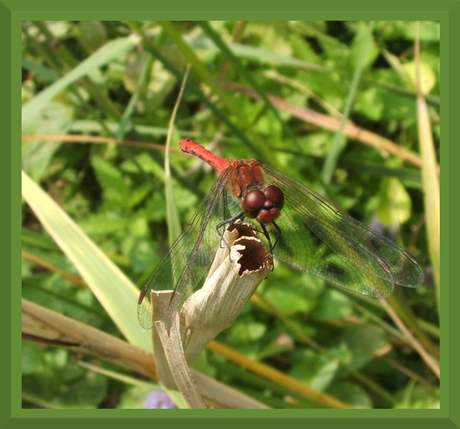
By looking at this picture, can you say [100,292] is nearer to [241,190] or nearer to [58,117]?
[241,190]

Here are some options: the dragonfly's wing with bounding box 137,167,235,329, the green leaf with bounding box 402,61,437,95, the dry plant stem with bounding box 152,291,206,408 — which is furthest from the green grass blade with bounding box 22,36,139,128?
the green leaf with bounding box 402,61,437,95

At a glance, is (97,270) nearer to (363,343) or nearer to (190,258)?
(190,258)

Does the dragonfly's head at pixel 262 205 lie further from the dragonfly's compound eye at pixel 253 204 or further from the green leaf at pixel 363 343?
the green leaf at pixel 363 343

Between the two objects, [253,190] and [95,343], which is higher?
[253,190]

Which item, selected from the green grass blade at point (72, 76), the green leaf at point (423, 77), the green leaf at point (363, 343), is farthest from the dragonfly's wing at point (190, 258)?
the green leaf at point (423, 77)

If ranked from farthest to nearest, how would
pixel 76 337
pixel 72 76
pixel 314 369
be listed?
1. pixel 314 369
2. pixel 72 76
3. pixel 76 337

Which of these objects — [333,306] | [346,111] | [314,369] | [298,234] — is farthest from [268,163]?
[314,369]

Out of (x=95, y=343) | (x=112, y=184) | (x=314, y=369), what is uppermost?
(x=95, y=343)
